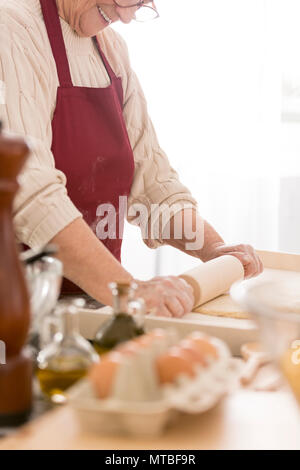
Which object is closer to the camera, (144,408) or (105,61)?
(144,408)

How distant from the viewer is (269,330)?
65cm

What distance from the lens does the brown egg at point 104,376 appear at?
0.65 meters

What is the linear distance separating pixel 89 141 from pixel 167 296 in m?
0.61

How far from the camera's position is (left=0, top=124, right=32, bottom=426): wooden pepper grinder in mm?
672

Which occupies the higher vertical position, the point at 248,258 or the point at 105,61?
the point at 105,61

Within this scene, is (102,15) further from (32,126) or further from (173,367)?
(173,367)

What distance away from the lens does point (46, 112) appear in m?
1.51

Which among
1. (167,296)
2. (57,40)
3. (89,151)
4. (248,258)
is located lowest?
(248,258)

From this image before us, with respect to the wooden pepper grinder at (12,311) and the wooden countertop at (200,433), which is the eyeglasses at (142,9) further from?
the wooden countertop at (200,433)

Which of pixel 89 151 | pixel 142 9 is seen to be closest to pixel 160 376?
pixel 89 151

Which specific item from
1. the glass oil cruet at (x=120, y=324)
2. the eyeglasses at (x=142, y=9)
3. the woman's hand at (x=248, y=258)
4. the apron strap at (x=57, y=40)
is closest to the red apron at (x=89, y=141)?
the apron strap at (x=57, y=40)

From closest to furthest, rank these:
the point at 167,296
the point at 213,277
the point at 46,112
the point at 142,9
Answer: the point at 167,296 → the point at 213,277 → the point at 46,112 → the point at 142,9

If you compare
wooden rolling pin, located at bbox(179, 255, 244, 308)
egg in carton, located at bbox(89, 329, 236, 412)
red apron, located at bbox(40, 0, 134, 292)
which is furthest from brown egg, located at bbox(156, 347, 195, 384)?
red apron, located at bbox(40, 0, 134, 292)
